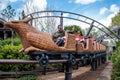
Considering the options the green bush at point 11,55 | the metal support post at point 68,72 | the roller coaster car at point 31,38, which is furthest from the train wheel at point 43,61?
the green bush at point 11,55

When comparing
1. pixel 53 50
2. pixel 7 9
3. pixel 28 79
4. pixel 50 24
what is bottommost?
pixel 28 79

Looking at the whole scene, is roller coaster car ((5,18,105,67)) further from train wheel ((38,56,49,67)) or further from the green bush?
the green bush

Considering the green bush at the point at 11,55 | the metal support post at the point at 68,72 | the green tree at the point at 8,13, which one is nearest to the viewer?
the metal support post at the point at 68,72

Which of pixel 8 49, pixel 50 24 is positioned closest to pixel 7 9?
pixel 50 24

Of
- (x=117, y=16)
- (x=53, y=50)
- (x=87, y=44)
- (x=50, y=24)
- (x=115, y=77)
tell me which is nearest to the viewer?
(x=115, y=77)

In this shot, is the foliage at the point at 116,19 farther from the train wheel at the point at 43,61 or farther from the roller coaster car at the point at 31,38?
the train wheel at the point at 43,61

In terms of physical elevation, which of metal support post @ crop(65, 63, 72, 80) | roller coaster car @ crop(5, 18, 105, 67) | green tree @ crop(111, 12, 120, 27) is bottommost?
metal support post @ crop(65, 63, 72, 80)

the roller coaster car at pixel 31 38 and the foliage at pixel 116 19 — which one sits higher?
the foliage at pixel 116 19

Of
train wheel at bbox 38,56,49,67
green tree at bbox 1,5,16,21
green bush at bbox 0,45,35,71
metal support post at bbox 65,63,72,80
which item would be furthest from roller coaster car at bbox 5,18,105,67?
green tree at bbox 1,5,16,21

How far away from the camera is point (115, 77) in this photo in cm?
841

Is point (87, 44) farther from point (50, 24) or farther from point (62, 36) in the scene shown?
point (50, 24)

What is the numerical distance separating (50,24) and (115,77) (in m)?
31.5

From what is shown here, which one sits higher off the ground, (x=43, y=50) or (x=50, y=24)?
(x=50, y=24)

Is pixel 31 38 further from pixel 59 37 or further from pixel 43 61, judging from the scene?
pixel 59 37
